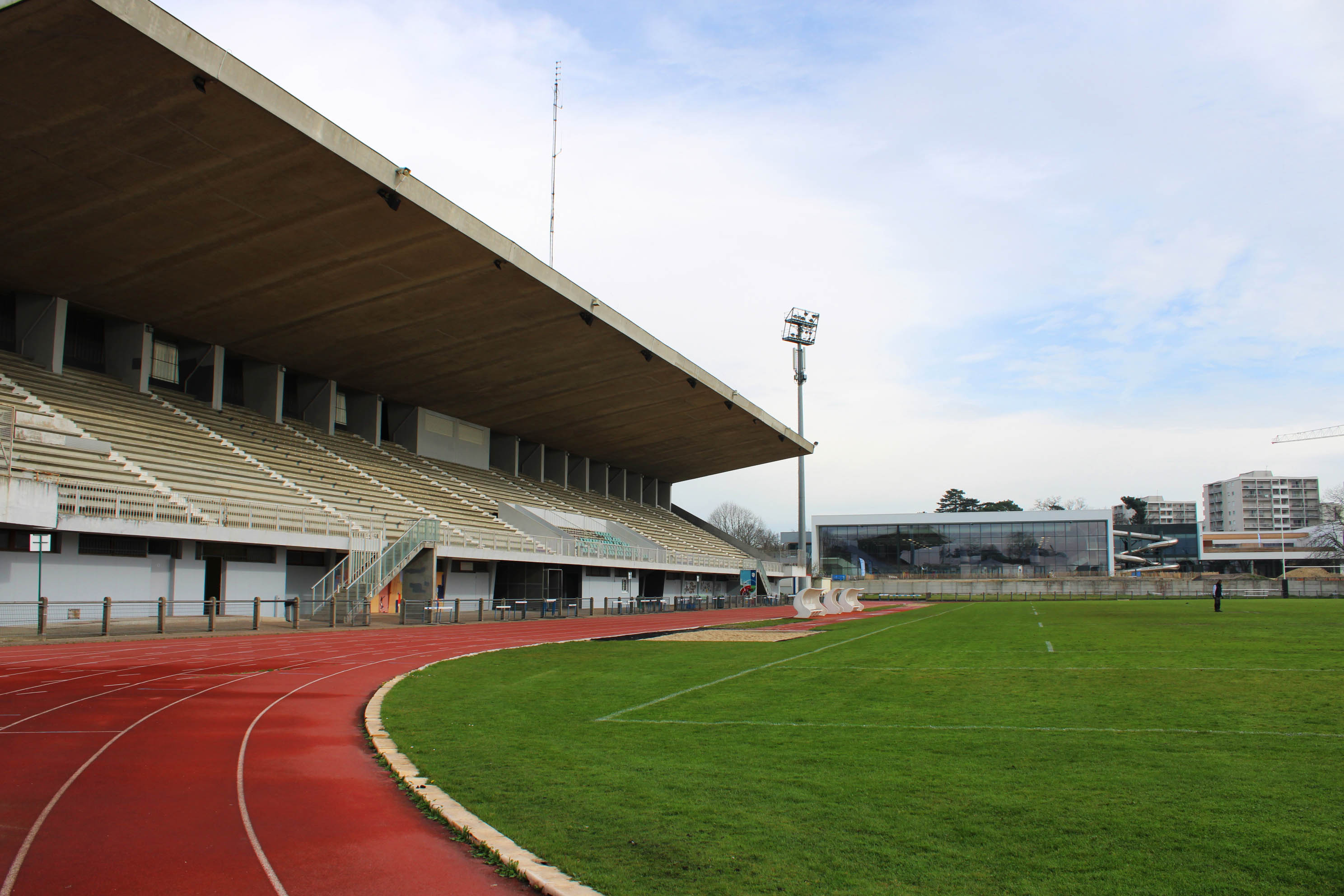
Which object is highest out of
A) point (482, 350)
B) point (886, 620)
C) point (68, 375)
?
point (482, 350)

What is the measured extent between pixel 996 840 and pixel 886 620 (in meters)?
27.2

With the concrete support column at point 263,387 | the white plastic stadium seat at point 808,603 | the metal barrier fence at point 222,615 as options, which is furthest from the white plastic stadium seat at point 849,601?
the concrete support column at point 263,387

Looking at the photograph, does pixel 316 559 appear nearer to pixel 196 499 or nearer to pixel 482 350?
pixel 196 499

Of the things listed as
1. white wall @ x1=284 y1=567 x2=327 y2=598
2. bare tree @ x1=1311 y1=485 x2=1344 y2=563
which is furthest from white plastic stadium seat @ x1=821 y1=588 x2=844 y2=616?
bare tree @ x1=1311 y1=485 x2=1344 y2=563

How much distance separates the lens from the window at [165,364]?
32.9 meters

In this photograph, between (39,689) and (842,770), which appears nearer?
(842,770)

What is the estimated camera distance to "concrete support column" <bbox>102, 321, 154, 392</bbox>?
102 feet

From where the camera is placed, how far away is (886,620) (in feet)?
103

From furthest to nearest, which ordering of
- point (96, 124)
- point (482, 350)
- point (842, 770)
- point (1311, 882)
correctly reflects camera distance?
1. point (482, 350)
2. point (96, 124)
3. point (842, 770)
4. point (1311, 882)

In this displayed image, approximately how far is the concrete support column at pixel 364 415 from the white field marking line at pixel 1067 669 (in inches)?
1276

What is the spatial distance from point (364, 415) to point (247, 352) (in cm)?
822

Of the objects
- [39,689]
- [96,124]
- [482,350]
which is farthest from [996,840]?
[482,350]

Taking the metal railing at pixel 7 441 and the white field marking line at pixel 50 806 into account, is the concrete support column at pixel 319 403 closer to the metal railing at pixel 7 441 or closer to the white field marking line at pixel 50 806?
the metal railing at pixel 7 441

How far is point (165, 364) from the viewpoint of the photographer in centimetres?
3338
